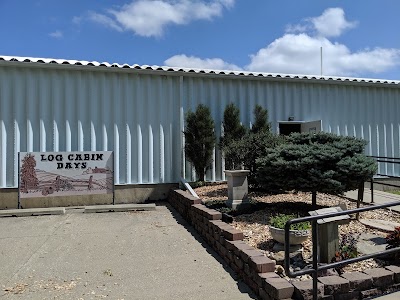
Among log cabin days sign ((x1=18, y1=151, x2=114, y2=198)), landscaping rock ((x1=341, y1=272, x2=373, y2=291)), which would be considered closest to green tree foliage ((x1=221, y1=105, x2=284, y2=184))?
log cabin days sign ((x1=18, y1=151, x2=114, y2=198))

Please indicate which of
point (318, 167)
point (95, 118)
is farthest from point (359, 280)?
point (95, 118)

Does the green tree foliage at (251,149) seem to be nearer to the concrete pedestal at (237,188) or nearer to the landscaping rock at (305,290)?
the concrete pedestal at (237,188)

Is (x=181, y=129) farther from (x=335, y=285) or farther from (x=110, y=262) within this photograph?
(x=335, y=285)

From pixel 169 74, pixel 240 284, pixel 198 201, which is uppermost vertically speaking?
pixel 169 74

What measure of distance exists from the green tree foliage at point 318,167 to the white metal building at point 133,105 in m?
4.11

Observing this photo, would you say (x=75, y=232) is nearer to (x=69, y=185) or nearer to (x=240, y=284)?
(x=69, y=185)

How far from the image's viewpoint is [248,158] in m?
8.62

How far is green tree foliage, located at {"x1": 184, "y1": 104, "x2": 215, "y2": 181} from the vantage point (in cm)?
1005

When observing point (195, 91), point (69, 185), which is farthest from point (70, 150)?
point (195, 91)

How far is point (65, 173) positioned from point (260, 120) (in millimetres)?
5674

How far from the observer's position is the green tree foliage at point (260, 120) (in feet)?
34.9

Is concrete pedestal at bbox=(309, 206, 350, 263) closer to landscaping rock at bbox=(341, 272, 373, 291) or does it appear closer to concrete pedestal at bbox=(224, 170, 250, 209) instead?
landscaping rock at bbox=(341, 272, 373, 291)

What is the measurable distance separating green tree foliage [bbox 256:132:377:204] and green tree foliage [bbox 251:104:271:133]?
3.77 m

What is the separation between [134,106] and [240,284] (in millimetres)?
6805
